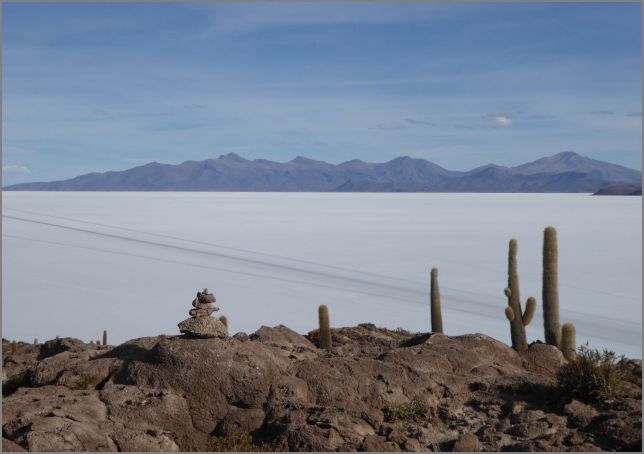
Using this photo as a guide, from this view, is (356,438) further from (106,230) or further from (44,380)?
(106,230)

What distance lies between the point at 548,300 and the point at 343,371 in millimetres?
7118

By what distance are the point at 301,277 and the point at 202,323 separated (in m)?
25.9

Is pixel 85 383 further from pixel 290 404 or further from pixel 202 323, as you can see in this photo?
pixel 290 404

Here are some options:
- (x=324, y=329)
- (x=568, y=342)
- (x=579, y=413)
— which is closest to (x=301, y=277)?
(x=324, y=329)

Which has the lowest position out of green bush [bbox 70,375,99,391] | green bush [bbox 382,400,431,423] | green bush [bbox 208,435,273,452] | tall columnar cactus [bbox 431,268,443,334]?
green bush [bbox 208,435,273,452]

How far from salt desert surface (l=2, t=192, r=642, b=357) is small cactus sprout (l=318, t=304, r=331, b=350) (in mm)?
6872

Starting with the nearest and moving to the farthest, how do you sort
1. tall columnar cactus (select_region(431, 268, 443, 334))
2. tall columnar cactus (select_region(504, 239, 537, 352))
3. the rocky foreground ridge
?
the rocky foreground ridge < tall columnar cactus (select_region(504, 239, 537, 352)) < tall columnar cactus (select_region(431, 268, 443, 334))

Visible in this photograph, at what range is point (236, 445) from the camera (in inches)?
515

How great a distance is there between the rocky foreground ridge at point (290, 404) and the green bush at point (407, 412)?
26 mm

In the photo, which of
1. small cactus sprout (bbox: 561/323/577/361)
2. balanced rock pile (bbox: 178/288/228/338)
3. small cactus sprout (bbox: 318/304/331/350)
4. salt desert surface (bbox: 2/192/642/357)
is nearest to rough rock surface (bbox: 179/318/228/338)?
balanced rock pile (bbox: 178/288/228/338)

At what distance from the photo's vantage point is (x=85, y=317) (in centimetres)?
2852

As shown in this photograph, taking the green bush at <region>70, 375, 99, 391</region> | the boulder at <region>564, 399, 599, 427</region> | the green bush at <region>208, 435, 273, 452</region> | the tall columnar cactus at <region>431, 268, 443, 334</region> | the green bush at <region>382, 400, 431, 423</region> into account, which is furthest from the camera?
the tall columnar cactus at <region>431, 268, 443, 334</region>

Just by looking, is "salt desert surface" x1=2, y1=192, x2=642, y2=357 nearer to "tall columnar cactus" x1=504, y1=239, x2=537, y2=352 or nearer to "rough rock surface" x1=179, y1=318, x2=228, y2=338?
"tall columnar cactus" x1=504, y1=239, x2=537, y2=352

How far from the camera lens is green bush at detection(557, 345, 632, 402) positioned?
47.9 ft
